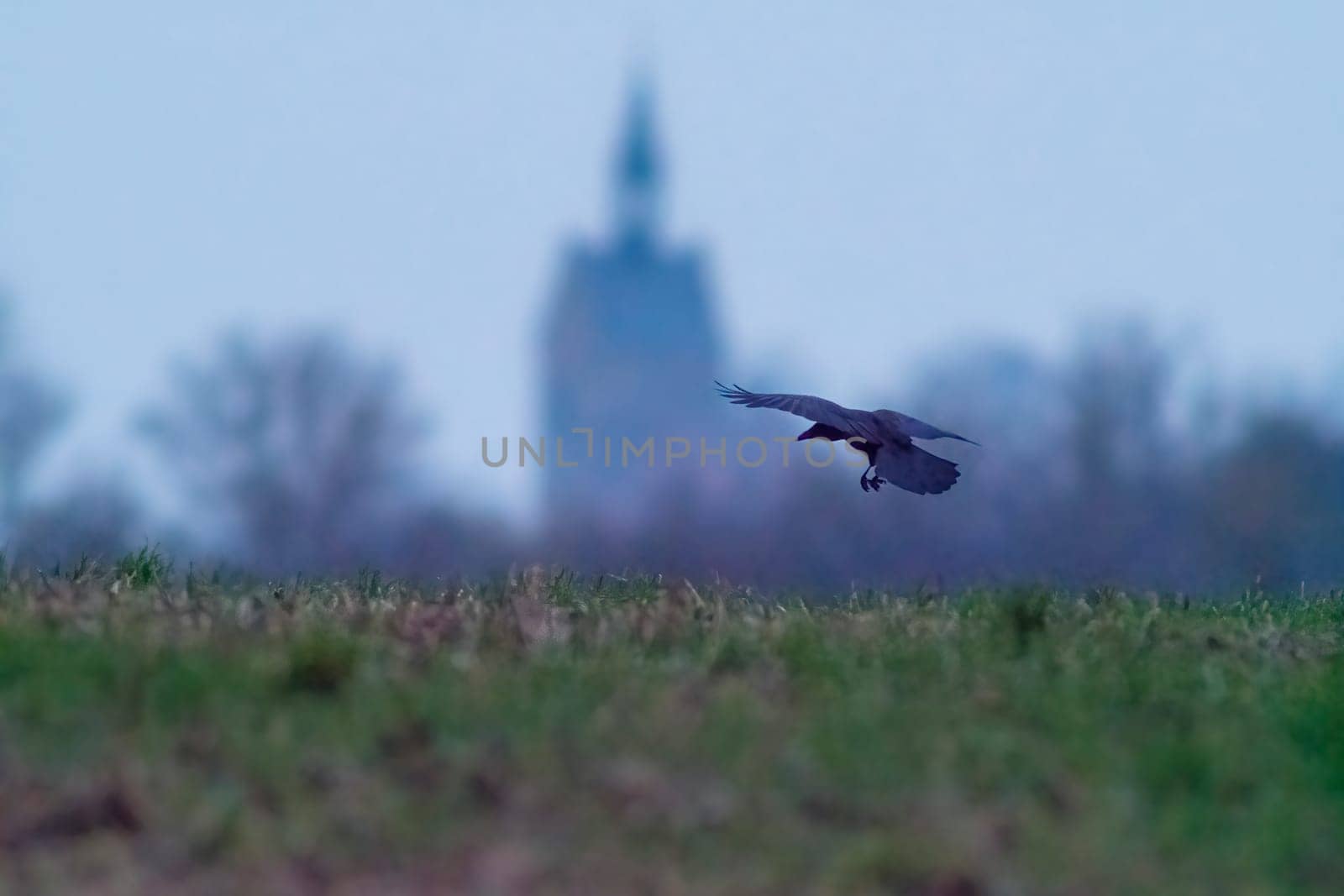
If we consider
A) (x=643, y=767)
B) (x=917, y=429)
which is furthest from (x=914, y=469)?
(x=643, y=767)

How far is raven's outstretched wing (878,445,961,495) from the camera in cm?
968

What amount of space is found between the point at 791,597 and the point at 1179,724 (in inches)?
154

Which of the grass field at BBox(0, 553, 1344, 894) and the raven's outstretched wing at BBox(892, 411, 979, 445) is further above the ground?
the raven's outstretched wing at BBox(892, 411, 979, 445)

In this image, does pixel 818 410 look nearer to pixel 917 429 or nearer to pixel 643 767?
pixel 917 429

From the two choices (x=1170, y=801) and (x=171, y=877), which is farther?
(x=1170, y=801)

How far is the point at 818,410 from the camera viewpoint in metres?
9.44

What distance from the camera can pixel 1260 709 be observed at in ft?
18.2

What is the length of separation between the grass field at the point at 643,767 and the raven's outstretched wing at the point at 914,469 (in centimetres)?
346

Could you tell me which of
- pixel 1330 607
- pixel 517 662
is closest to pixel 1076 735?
pixel 517 662

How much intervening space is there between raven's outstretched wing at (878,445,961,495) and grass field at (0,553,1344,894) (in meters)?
3.46

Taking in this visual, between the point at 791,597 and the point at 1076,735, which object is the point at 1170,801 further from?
the point at 791,597

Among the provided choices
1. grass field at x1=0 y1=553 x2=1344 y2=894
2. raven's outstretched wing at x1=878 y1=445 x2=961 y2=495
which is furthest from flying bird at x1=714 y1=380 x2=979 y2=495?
grass field at x1=0 y1=553 x2=1344 y2=894

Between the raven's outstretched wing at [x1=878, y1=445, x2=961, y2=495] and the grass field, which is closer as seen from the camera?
the grass field

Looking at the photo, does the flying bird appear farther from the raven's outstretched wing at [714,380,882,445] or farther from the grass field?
the grass field
